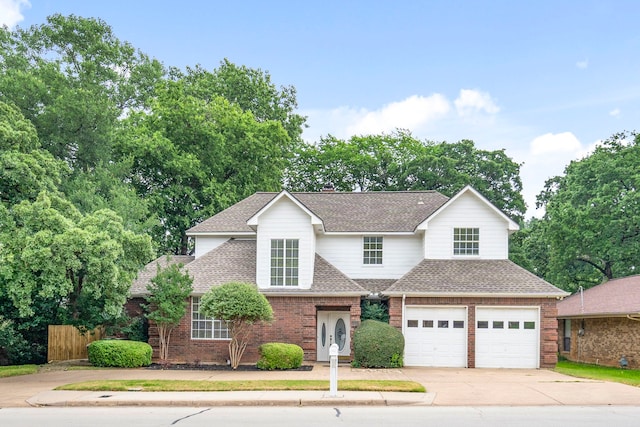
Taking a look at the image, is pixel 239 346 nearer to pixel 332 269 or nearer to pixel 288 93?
→ pixel 332 269

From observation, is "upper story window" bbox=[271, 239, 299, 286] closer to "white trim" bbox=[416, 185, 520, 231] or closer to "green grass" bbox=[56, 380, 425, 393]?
"white trim" bbox=[416, 185, 520, 231]

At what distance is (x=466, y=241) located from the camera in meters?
27.8

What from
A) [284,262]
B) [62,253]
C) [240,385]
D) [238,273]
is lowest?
[240,385]

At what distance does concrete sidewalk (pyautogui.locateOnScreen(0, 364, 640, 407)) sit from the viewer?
14.9m

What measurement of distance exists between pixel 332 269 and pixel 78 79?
26.0 meters

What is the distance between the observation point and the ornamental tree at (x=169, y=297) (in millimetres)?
24297

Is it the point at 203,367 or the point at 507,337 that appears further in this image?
the point at 507,337

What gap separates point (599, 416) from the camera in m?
12.9

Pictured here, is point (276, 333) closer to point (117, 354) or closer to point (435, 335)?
point (117, 354)

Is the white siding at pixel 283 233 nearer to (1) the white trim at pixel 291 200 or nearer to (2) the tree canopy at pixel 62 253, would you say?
(1) the white trim at pixel 291 200

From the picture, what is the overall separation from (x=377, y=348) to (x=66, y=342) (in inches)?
522

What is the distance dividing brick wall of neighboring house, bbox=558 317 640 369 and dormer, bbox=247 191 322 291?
1402 centimetres

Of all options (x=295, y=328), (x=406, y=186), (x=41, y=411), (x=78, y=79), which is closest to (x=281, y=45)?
(x=295, y=328)

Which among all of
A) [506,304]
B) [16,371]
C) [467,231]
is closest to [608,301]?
[506,304]
